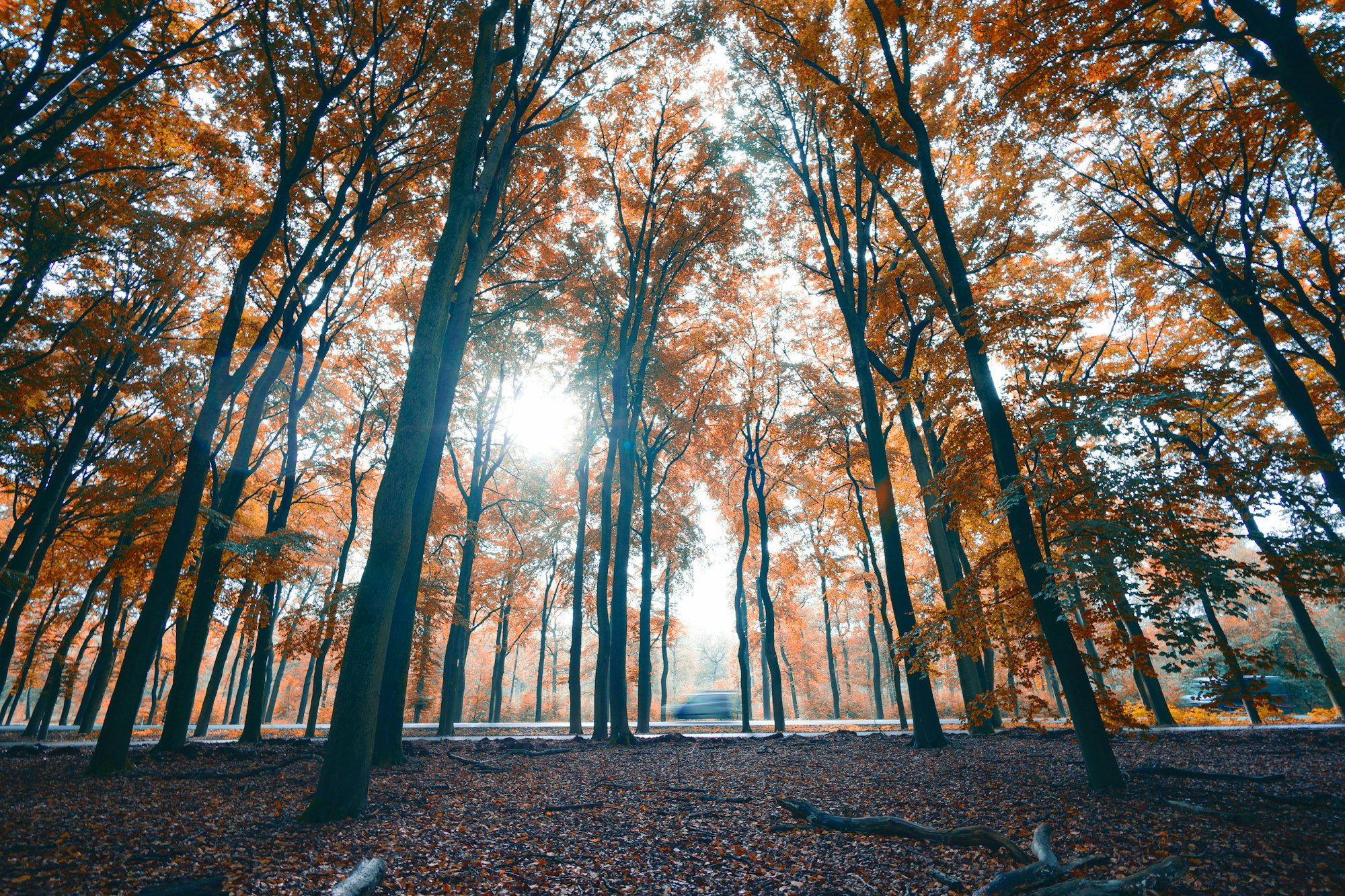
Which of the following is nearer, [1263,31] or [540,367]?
[1263,31]

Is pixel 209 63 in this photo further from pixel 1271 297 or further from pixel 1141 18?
pixel 1271 297

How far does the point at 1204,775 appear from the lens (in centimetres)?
555

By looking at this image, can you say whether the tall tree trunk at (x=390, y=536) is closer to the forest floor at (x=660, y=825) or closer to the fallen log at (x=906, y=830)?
the forest floor at (x=660, y=825)

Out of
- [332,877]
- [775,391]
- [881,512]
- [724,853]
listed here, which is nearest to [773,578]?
[775,391]

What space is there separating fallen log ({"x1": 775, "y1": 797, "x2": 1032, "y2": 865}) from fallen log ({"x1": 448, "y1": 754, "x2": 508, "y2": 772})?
516 centimetres

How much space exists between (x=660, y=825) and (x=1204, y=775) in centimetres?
608

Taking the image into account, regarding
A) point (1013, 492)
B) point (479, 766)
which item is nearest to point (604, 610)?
point (479, 766)

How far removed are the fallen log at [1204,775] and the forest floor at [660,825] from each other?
0.08 meters

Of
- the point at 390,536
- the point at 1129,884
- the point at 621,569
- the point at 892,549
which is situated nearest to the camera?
the point at 1129,884

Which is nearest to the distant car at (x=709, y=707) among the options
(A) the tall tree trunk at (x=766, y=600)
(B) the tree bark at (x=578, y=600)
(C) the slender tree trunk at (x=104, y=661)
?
(A) the tall tree trunk at (x=766, y=600)

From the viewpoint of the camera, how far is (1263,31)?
5641mm

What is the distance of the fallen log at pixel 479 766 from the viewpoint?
8.05 m

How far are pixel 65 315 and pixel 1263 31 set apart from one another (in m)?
21.5

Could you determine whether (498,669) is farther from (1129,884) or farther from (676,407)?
(1129,884)
